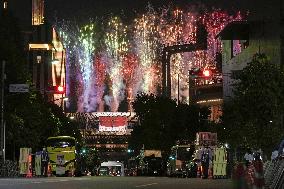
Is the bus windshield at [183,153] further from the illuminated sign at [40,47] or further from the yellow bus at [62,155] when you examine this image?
the illuminated sign at [40,47]

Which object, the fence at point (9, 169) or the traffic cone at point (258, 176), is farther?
the fence at point (9, 169)

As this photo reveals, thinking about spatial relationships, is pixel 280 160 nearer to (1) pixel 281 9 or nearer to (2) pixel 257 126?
(2) pixel 257 126

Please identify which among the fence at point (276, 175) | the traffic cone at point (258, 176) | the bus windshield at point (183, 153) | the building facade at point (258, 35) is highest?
the building facade at point (258, 35)

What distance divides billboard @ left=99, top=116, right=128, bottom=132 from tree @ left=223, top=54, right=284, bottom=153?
117 metres

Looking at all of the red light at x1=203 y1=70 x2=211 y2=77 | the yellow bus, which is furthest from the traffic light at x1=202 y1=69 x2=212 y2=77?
the yellow bus

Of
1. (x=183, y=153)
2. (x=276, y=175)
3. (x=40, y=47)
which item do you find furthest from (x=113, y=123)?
(x=276, y=175)

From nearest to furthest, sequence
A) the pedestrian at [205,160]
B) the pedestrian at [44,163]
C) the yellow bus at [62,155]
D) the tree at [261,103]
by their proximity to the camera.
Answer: the pedestrian at [205,160], the pedestrian at [44,163], the yellow bus at [62,155], the tree at [261,103]

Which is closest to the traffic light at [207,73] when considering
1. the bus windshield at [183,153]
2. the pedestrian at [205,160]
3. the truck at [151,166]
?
the pedestrian at [205,160]

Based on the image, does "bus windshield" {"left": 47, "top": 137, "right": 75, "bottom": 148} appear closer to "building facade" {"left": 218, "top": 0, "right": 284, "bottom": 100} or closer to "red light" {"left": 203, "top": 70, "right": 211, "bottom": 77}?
"building facade" {"left": 218, "top": 0, "right": 284, "bottom": 100}

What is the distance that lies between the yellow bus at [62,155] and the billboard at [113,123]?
117 m

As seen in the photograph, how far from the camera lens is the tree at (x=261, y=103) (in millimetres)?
55812

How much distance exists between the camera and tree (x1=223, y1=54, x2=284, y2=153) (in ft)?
183

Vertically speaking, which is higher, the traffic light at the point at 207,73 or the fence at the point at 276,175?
the traffic light at the point at 207,73

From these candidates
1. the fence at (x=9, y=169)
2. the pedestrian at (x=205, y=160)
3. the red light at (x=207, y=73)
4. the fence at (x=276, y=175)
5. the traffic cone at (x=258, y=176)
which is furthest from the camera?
the fence at (x=9, y=169)
